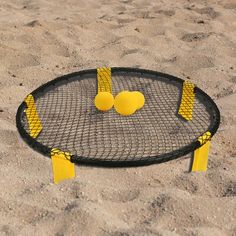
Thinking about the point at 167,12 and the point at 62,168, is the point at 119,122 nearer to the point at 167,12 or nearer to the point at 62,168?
the point at 62,168

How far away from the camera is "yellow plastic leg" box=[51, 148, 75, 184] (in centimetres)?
146

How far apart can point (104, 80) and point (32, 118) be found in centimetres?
45

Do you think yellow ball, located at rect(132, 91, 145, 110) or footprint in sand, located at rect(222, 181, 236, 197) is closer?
footprint in sand, located at rect(222, 181, 236, 197)

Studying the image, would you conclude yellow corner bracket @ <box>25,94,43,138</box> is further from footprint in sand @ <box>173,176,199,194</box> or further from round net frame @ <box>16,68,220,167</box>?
footprint in sand @ <box>173,176,199,194</box>

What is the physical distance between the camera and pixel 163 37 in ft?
8.60

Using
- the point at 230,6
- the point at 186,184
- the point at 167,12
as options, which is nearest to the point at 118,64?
the point at 167,12

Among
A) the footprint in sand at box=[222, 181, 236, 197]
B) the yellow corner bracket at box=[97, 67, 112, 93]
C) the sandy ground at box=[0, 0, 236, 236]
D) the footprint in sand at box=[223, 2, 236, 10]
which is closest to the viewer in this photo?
the sandy ground at box=[0, 0, 236, 236]

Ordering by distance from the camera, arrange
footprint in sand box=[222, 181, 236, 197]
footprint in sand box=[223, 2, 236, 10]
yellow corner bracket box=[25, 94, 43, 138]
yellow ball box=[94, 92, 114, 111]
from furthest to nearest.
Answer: footprint in sand box=[223, 2, 236, 10]
yellow ball box=[94, 92, 114, 111]
yellow corner bracket box=[25, 94, 43, 138]
footprint in sand box=[222, 181, 236, 197]

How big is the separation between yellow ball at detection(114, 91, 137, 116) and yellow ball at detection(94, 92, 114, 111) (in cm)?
4

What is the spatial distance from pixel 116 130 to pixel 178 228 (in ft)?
1.95

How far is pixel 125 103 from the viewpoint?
174 centimetres

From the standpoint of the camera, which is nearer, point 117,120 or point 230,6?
point 117,120

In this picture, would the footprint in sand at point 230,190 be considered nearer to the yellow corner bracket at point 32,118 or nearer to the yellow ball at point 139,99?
the yellow ball at point 139,99

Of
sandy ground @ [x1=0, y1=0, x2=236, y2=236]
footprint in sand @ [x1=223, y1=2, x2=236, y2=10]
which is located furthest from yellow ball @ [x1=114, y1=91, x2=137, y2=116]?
footprint in sand @ [x1=223, y1=2, x2=236, y2=10]
